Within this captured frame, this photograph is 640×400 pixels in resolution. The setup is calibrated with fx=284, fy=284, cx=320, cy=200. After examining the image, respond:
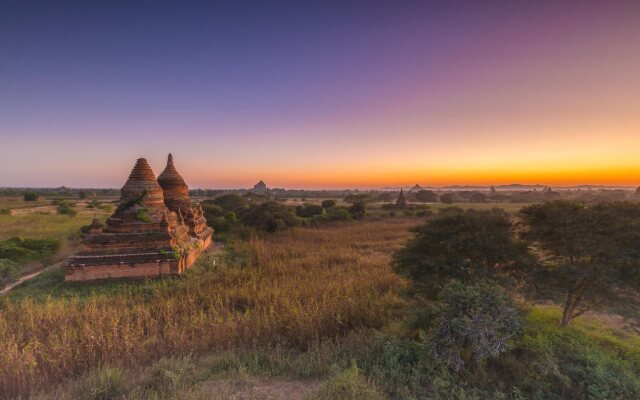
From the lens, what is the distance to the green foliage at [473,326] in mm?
3865

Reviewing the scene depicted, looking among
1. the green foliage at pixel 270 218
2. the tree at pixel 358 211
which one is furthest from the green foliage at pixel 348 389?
the tree at pixel 358 211

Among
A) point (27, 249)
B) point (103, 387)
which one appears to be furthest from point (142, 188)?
point (103, 387)

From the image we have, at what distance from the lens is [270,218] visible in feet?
73.7

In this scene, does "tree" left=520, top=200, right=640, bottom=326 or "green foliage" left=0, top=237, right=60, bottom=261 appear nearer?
"tree" left=520, top=200, right=640, bottom=326

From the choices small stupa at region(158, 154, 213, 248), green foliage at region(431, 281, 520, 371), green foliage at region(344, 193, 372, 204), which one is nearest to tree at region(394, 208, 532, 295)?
green foliage at region(431, 281, 520, 371)

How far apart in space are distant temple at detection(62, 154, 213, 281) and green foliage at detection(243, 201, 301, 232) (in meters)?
8.72

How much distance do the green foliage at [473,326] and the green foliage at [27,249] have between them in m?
17.8

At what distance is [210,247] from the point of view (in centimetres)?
1722

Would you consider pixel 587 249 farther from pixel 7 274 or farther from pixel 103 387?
pixel 7 274

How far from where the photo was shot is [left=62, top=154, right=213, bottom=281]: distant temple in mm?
9906

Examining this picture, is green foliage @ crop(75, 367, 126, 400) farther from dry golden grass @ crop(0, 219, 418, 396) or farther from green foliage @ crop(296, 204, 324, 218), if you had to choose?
green foliage @ crop(296, 204, 324, 218)

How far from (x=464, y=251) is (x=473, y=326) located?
177 cm

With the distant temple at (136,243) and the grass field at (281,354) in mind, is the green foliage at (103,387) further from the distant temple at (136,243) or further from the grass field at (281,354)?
the distant temple at (136,243)

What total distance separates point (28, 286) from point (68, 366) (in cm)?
812
